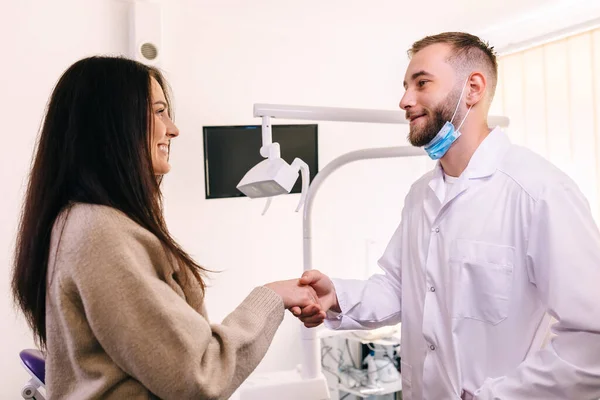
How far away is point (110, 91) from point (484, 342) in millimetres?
1157

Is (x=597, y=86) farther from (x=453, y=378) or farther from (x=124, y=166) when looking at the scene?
(x=124, y=166)

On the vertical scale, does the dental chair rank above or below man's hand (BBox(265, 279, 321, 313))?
below

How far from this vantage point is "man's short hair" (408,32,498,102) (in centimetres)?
159

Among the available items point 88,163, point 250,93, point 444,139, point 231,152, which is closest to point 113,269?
point 88,163

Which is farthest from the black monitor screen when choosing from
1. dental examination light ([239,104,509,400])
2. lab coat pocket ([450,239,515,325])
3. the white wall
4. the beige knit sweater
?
the beige knit sweater

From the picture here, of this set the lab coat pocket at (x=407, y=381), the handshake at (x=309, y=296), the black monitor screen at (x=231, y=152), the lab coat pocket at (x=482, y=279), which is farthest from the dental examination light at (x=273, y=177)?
the black monitor screen at (x=231, y=152)

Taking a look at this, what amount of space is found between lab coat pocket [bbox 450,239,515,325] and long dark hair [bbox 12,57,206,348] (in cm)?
79

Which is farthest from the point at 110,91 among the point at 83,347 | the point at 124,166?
the point at 83,347

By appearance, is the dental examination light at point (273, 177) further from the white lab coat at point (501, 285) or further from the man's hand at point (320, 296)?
the white lab coat at point (501, 285)

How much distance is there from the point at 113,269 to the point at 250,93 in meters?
2.46

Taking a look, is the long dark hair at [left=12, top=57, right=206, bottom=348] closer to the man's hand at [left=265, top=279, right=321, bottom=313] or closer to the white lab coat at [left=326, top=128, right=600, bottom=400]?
the man's hand at [left=265, top=279, right=321, bottom=313]

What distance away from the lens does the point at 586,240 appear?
1.25 meters

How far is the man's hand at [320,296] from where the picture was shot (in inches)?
62.7

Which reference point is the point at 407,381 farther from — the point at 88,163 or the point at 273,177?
the point at 88,163
